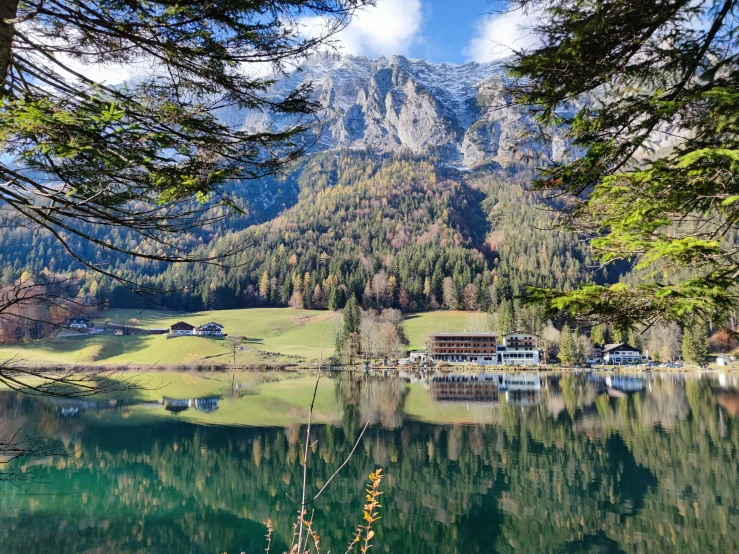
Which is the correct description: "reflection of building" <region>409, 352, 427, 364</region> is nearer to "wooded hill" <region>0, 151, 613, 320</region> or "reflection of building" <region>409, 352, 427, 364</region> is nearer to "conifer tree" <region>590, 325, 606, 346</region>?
"wooded hill" <region>0, 151, 613, 320</region>

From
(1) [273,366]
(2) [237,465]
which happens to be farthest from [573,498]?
(1) [273,366]

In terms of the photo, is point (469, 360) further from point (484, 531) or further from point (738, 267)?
point (738, 267)

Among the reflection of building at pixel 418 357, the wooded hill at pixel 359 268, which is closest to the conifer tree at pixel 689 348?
the wooded hill at pixel 359 268

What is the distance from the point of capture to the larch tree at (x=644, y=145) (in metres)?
4.09

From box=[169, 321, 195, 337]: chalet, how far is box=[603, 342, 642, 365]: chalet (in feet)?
291

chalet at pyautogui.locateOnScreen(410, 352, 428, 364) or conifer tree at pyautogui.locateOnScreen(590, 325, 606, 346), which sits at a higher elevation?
conifer tree at pyautogui.locateOnScreen(590, 325, 606, 346)

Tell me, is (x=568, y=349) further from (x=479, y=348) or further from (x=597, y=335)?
(x=479, y=348)

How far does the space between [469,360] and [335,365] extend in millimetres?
27694

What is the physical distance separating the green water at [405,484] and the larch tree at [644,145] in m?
10.2

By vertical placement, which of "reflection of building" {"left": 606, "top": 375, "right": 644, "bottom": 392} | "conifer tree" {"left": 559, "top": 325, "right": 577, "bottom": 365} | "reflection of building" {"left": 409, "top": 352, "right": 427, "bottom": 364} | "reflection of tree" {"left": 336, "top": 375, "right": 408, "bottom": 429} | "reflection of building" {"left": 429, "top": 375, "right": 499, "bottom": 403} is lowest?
"reflection of tree" {"left": 336, "top": 375, "right": 408, "bottom": 429}

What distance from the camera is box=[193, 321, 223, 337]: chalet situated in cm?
9188

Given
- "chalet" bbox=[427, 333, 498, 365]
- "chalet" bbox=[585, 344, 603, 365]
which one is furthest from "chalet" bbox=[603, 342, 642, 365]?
"chalet" bbox=[427, 333, 498, 365]

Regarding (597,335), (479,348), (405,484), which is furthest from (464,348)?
(405,484)

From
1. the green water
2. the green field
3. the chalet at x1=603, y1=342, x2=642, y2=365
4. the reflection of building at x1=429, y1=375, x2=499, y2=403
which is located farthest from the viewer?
the chalet at x1=603, y1=342, x2=642, y2=365
